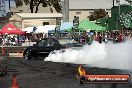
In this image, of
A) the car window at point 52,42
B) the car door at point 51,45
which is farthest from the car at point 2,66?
the car window at point 52,42

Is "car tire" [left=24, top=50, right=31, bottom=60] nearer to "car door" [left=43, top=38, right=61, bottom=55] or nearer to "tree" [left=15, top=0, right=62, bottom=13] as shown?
"car door" [left=43, top=38, right=61, bottom=55]

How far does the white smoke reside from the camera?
35.2 feet

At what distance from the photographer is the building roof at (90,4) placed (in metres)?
104

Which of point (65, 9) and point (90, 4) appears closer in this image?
point (65, 9)

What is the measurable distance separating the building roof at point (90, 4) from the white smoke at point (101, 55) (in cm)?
7518

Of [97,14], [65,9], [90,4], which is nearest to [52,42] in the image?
[65,9]

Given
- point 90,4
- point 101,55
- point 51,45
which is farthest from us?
point 90,4

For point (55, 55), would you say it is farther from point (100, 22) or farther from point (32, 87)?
point (100, 22)

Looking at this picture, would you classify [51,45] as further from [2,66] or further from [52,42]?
[2,66]

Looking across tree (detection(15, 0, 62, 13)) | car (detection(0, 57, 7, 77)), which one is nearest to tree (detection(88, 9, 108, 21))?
tree (detection(15, 0, 62, 13))

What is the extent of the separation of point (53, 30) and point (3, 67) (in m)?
37.3

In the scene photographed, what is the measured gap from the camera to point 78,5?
344 feet

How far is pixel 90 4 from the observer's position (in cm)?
10588

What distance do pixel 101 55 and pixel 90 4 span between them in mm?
87772
